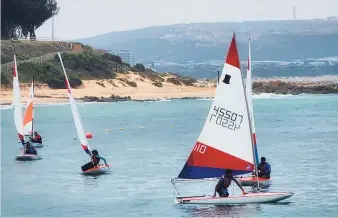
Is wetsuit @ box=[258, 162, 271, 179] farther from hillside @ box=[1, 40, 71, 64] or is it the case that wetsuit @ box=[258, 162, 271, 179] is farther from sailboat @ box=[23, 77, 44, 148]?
hillside @ box=[1, 40, 71, 64]

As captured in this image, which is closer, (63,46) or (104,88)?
(104,88)

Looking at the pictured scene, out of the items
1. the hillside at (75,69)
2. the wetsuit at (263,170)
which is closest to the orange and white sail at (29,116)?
the wetsuit at (263,170)

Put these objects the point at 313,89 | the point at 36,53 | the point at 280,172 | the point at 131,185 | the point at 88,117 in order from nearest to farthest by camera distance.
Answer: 1. the point at 131,185
2. the point at 280,172
3. the point at 88,117
4. the point at 36,53
5. the point at 313,89

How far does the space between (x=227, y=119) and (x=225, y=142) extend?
95cm

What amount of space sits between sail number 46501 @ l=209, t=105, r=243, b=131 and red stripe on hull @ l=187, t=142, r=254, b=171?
3.93 ft

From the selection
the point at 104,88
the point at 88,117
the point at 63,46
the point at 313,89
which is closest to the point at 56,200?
the point at 88,117

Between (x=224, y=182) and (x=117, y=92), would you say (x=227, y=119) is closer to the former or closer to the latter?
(x=224, y=182)

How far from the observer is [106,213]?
4378 centimetres

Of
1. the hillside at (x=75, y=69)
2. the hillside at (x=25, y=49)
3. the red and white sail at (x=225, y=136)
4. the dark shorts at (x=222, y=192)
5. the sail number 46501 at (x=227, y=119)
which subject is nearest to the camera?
the red and white sail at (x=225, y=136)

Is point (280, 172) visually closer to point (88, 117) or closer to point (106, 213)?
Answer: point (106, 213)

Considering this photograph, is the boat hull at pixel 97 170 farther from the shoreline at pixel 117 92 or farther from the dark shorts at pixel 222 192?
the shoreline at pixel 117 92

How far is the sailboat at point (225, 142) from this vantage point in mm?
40031

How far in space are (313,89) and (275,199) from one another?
433ft

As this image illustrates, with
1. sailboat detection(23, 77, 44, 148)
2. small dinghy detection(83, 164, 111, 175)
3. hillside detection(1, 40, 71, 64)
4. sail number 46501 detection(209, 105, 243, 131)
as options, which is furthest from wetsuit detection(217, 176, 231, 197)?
hillside detection(1, 40, 71, 64)
